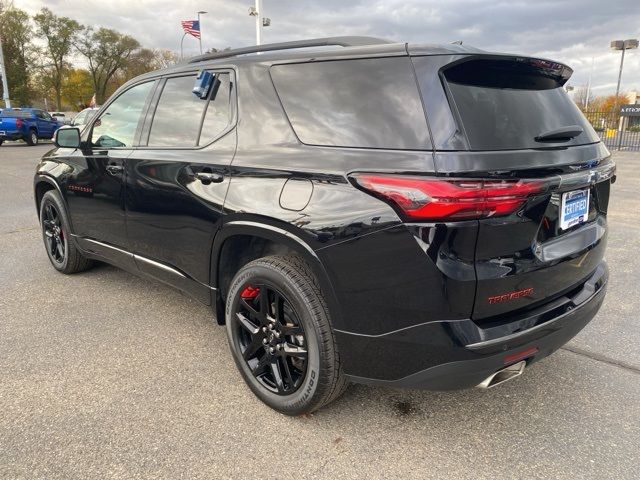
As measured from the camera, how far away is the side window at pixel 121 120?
3.47 metres

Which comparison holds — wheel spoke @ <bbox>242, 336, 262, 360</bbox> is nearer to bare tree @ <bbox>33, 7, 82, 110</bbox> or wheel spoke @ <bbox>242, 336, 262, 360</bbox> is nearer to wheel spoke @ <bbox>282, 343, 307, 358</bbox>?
wheel spoke @ <bbox>282, 343, 307, 358</bbox>

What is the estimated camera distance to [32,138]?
78.9 feet

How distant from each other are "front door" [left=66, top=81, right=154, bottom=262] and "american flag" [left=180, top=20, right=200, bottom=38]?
20.9m

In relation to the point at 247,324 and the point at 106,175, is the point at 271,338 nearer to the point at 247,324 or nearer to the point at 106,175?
the point at 247,324

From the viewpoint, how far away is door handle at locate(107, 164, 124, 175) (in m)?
3.42

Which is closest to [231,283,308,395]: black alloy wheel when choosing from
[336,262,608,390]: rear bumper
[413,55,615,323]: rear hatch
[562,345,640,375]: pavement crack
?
[336,262,608,390]: rear bumper

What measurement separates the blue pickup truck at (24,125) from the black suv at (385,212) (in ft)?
79.3

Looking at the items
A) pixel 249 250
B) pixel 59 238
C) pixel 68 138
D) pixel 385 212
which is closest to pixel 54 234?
pixel 59 238

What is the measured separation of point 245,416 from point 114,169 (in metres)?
2.02

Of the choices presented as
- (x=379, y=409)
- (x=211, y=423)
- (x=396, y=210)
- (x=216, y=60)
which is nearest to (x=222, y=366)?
(x=211, y=423)

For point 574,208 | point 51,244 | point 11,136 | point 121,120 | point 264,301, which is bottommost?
point 51,244

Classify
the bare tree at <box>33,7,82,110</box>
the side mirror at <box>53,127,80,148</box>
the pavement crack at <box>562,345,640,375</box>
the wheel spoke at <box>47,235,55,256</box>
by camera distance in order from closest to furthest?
1. the pavement crack at <box>562,345,640,375</box>
2. the side mirror at <box>53,127,80,148</box>
3. the wheel spoke at <box>47,235,55,256</box>
4. the bare tree at <box>33,7,82,110</box>

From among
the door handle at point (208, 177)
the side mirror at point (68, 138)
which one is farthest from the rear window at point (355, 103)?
the side mirror at point (68, 138)

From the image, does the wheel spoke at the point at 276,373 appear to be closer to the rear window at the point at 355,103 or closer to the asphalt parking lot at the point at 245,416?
the asphalt parking lot at the point at 245,416
